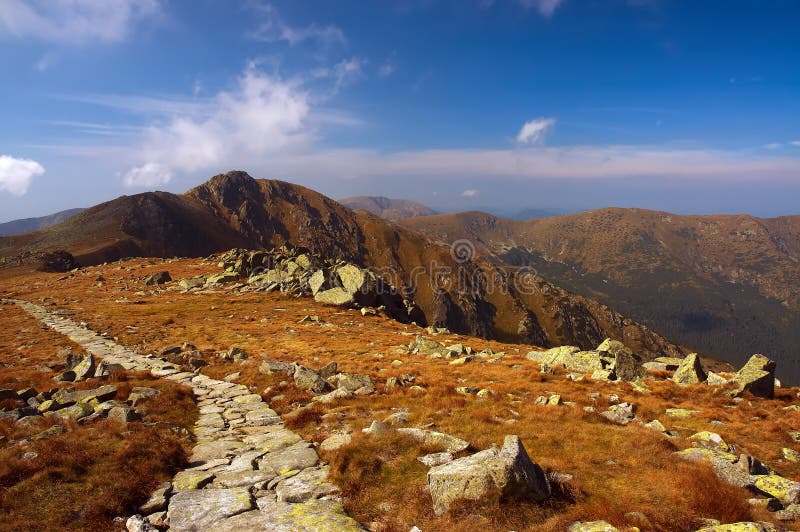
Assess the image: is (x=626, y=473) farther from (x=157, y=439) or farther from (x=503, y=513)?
(x=157, y=439)

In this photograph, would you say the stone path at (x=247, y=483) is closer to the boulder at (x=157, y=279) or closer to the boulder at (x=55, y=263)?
the boulder at (x=157, y=279)

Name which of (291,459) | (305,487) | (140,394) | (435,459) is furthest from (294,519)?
(140,394)

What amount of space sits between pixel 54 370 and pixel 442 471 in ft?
81.8

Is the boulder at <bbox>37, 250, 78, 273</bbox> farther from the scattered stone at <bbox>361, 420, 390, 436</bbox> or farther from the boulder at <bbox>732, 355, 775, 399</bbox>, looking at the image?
the boulder at <bbox>732, 355, 775, 399</bbox>

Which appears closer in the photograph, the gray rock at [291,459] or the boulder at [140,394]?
the gray rock at [291,459]

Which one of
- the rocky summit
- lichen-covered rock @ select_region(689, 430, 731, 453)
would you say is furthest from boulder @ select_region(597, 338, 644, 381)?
lichen-covered rock @ select_region(689, 430, 731, 453)

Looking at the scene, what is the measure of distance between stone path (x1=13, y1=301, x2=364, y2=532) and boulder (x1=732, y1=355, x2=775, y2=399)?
2416cm

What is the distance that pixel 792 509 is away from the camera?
9.70 m

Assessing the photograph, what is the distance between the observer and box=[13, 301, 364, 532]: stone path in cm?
914

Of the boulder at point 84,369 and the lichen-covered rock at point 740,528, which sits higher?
the boulder at point 84,369

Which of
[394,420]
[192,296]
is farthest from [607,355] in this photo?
[192,296]

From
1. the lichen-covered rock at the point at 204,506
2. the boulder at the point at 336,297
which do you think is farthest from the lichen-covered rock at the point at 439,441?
the boulder at the point at 336,297

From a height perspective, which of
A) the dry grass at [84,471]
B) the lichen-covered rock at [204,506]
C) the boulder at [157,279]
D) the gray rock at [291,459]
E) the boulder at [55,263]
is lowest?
the gray rock at [291,459]

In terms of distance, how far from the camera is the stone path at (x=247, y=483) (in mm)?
9141
